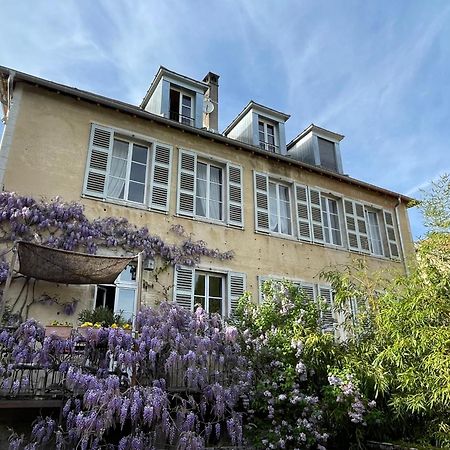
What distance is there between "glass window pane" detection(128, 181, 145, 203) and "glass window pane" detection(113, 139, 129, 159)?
0.65 metres

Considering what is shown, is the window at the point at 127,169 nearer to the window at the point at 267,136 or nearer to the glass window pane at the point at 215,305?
the glass window pane at the point at 215,305

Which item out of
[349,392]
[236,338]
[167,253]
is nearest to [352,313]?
[349,392]

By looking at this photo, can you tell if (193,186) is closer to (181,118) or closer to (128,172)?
(128,172)

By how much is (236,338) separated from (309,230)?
4630 millimetres

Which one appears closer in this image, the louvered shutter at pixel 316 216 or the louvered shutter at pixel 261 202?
the louvered shutter at pixel 261 202

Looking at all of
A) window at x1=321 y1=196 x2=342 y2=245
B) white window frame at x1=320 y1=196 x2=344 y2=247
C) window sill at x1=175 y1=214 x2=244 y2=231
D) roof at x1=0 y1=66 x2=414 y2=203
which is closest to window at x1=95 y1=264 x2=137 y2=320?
window sill at x1=175 y1=214 x2=244 y2=231

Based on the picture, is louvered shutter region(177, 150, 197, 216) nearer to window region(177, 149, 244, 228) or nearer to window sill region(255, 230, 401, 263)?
window region(177, 149, 244, 228)

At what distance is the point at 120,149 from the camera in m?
8.79

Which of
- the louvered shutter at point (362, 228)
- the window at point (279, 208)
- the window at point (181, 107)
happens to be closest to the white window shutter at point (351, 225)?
the louvered shutter at point (362, 228)

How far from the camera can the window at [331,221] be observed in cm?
1091

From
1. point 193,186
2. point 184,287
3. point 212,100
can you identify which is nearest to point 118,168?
point 193,186

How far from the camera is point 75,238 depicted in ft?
24.2

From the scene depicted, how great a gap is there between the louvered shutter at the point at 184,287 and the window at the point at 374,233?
19.2 ft

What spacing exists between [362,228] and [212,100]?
5958mm
